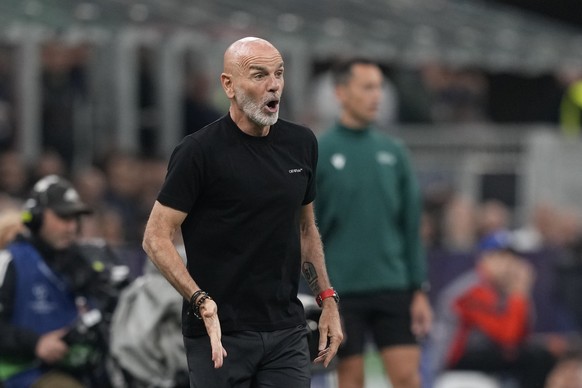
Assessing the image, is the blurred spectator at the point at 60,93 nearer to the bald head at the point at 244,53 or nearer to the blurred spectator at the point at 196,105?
the blurred spectator at the point at 196,105

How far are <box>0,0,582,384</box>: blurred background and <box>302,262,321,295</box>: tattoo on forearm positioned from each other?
235 inches

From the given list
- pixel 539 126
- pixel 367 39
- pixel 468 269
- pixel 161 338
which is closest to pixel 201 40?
pixel 367 39

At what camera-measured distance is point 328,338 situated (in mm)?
7641

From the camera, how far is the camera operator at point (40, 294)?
9648mm

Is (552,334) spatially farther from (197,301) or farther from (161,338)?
(197,301)

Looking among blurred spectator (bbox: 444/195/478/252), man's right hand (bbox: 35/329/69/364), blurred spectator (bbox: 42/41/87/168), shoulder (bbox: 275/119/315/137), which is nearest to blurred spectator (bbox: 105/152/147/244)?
blurred spectator (bbox: 42/41/87/168)

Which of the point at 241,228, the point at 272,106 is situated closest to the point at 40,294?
the point at 241,228

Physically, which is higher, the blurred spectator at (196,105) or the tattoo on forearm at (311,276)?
the tattoo on forearm at (311,276)

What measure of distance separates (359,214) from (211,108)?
22.5ft

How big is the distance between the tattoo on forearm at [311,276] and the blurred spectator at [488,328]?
5875mm

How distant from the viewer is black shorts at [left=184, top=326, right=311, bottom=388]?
741cm

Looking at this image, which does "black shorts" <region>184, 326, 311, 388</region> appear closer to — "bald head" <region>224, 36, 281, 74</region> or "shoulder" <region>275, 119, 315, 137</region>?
"shoulder" <region>275, 119, 315, 137</region>

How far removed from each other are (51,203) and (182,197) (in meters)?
2.62

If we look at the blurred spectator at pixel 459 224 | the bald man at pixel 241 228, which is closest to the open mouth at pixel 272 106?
the bald man at pixel 241 228
